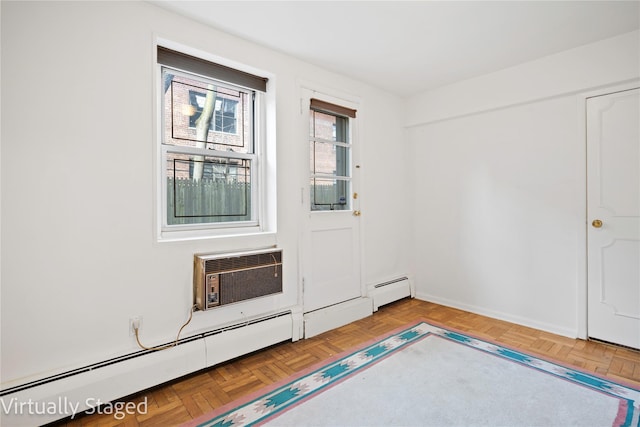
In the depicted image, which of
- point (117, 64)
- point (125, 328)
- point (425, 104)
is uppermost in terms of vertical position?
point (425, 104)

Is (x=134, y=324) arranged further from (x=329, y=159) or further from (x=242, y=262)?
(x=329, y=159)

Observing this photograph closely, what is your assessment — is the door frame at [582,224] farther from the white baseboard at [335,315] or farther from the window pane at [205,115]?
the window pane at [205,115]

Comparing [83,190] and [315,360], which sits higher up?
[83,190]

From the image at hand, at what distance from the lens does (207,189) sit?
2.56 meters

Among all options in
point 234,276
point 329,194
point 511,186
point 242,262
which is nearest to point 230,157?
point 242,262

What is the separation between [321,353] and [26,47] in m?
2.70

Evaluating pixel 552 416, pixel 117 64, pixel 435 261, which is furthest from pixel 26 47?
pixel 435 261

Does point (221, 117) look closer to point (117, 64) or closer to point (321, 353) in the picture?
point (117, 64)

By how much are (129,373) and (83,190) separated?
3.70 ft

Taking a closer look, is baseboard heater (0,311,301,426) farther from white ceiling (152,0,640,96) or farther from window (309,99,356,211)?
white ceiling (152,0,640,96)

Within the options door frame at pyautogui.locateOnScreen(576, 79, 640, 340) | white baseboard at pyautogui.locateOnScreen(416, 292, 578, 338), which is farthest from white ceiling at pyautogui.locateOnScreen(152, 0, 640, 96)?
white baseboard at pyautogui.locateOnScreen(416, 292, 578, 338)

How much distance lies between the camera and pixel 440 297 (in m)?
3.88

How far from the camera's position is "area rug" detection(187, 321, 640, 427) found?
179 cm

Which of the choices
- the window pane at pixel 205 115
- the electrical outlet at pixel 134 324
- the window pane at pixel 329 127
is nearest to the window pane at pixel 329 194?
the window pane at pixel 329 127
